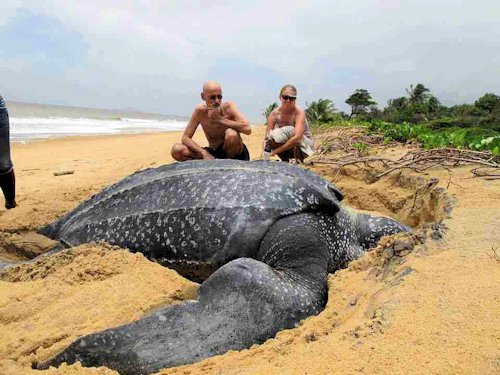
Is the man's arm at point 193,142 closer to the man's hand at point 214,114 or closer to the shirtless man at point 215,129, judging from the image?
the shirtless man at point 215,129

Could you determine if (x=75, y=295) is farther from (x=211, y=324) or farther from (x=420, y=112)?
(x=420, y=112)

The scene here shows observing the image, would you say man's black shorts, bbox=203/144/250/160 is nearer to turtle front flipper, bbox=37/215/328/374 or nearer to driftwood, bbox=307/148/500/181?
Result: driftwood, bbox=307/148/500/181

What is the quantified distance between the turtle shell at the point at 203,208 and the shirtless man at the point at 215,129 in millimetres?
1180

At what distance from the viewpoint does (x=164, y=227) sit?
220 cm

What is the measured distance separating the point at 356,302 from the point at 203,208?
36.2 inches

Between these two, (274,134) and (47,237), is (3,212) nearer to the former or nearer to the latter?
(47,237)

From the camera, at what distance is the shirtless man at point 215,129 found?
3.57m

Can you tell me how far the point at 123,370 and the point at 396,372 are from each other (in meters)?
0.86

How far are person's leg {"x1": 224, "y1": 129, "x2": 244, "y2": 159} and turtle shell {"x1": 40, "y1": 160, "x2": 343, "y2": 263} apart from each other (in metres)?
1.18

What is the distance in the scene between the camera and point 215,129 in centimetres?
380

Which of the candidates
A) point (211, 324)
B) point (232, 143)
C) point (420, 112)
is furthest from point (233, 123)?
point (420, 112)

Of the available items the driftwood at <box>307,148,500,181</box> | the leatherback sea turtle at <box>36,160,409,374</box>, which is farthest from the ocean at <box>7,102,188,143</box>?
the leatherback sea turtle at <box>36,160,409,374</box>

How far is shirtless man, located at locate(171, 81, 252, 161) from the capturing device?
11.7ft

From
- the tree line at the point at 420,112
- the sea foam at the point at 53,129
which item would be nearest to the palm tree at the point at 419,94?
the tree line at the point at 420,112
